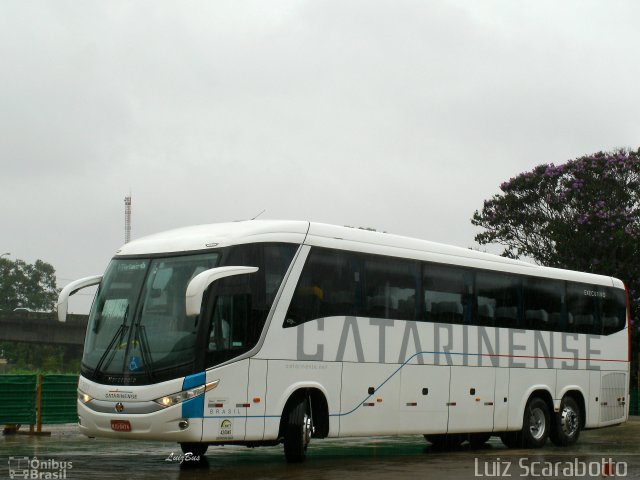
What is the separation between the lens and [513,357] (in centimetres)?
2062

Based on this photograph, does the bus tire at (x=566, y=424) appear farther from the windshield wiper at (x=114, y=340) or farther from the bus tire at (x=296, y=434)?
the windshield wiper at (x=114, y=340)

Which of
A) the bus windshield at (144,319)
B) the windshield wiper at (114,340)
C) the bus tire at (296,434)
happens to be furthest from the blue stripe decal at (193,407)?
the bus tire at (296,434)

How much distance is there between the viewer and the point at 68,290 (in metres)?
15.8

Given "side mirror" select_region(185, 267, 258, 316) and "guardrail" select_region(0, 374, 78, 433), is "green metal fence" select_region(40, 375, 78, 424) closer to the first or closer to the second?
"guardrail" select_region(0, 374, 78, 433)

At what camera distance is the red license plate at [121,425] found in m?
14.6

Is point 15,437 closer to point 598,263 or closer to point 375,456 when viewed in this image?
point 375,456

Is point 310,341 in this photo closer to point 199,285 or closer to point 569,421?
point 199,285

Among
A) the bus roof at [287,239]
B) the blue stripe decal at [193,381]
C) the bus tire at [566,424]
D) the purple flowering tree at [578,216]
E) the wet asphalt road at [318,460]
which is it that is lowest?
the wet asphalt road at [318,460]

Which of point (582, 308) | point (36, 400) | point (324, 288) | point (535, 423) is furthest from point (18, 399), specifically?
point (582, 308)

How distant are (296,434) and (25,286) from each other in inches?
5601

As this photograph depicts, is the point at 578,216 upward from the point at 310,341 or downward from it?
upward

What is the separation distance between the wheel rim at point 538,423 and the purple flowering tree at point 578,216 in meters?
23.8

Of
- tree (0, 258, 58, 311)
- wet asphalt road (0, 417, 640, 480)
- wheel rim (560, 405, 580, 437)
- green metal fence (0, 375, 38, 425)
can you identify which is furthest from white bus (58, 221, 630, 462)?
tree (0, 258, 58, 311)

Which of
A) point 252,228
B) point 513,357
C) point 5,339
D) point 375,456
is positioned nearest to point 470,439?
point 513,357
